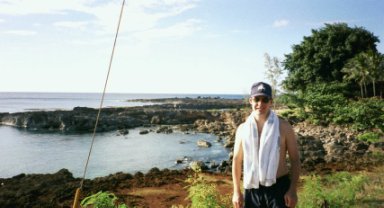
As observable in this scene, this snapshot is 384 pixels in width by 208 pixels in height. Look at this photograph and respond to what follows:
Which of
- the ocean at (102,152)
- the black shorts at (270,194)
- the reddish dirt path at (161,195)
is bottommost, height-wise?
the ocean at (102,152)

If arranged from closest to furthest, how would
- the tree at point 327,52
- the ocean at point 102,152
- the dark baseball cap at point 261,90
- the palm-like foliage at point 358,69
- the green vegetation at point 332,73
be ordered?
the dark baseball cap at point 261,90 → the ocean at point 102,152 → the green vegetation at point 332,73 → the palm-like foliage at point 358,69 → the tree at point 327,52

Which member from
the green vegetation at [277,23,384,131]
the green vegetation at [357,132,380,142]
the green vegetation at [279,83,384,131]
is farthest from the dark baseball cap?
the green vegetation at [277,23,384,131]

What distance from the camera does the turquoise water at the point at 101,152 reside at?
19.9m

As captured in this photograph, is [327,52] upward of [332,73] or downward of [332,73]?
upward

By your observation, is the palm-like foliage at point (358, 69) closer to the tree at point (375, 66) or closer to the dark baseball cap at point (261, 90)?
the tree at point (375, 66)

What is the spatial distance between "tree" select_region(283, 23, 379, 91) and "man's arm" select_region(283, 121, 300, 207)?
33.6 m

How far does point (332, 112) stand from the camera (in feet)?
93.8

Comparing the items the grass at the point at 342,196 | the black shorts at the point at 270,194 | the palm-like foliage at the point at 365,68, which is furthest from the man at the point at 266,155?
the palm-like foliage at the point at 365,68

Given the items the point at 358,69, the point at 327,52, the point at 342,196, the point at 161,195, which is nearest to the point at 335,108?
the point at 358,69

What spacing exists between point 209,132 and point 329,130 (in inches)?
476

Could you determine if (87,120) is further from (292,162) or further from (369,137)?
(292,162)

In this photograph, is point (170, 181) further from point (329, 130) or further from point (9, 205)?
point (329, 130)

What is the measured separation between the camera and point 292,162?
348 cm

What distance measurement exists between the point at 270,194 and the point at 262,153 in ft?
1.41
